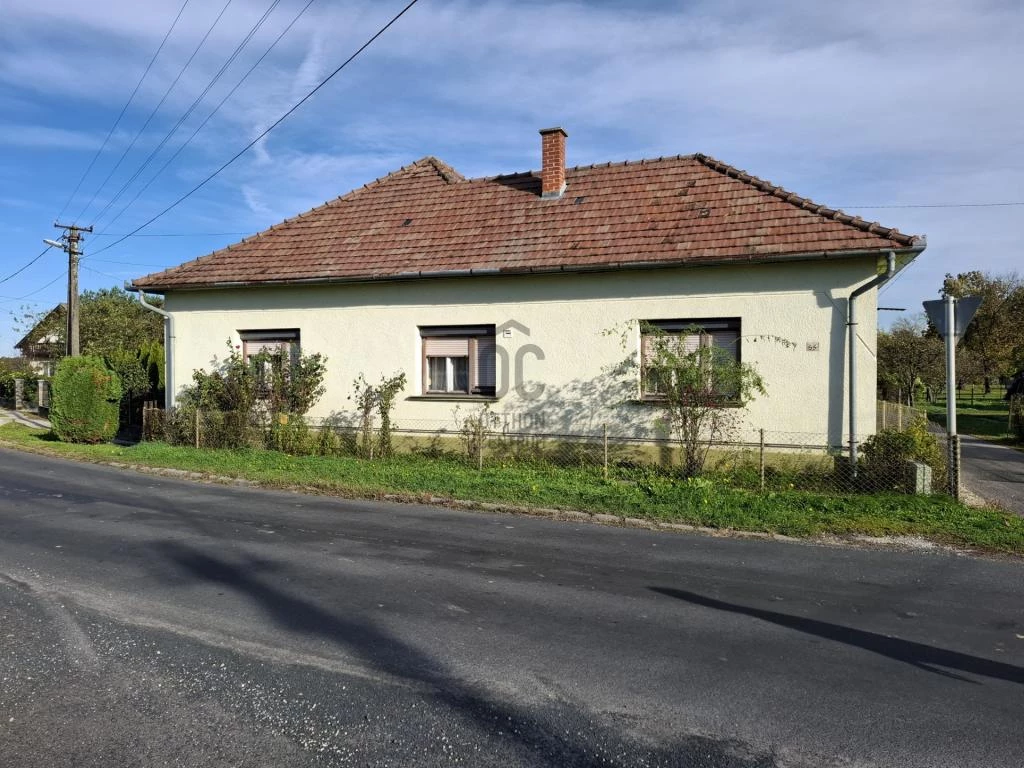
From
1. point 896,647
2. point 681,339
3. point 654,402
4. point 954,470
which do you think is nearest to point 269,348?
point 654,402

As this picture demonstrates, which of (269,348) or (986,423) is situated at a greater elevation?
(269,348)

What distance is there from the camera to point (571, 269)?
1330 cm

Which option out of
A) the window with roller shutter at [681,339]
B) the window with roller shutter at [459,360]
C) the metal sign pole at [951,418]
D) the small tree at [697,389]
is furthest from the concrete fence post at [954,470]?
the window with roller shutter at [459,360]

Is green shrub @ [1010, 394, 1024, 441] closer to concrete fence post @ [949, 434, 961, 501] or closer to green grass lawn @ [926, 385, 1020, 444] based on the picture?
green grass lawn @ [926, 385, 1020, 444]

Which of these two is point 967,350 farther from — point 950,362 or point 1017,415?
point 950,362

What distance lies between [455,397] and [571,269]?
130 inches

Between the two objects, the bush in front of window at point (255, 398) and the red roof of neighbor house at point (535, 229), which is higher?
the red roof of neighbor house at point (535, 229)

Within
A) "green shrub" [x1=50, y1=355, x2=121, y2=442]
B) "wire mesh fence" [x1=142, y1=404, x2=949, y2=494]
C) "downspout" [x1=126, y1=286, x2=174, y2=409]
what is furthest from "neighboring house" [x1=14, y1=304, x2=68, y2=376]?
"wire mesh fence" [x1=142, y1=404, x2=949, y2=494]

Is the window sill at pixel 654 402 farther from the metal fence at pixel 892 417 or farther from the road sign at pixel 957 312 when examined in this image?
the road sign at pixel 957 312

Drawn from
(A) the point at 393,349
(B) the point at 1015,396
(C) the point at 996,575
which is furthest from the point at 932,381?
(C) the point at 996,575

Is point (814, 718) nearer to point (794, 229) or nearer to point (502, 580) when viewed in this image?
point (502, 580)

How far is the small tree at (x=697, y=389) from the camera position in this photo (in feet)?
38.1

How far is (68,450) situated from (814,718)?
18.2 meters

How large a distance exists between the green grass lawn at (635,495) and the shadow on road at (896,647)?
11.2 feet
